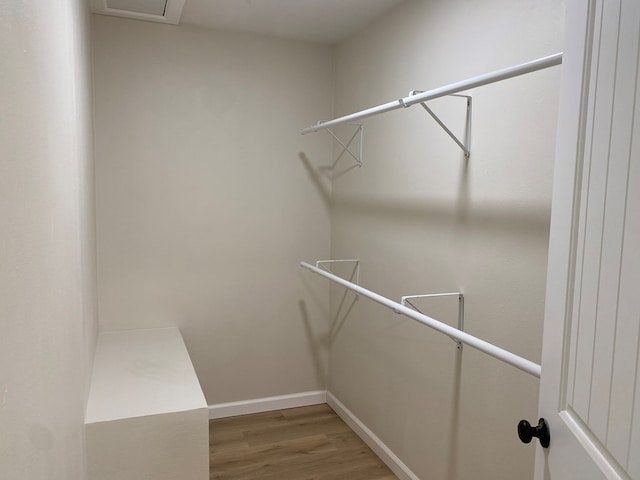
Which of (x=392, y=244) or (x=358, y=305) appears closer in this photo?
(x=392, y=244)

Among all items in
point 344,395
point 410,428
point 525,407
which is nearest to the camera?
point 525,407

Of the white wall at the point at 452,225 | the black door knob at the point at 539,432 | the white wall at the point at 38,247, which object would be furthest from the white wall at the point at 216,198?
the black door knob at the point at 539,432

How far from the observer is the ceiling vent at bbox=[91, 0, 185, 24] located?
2514mm

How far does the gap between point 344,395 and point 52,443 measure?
236 centimetres

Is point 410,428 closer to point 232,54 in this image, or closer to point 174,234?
point 174,234

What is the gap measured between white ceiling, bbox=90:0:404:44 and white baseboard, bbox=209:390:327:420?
228 cm

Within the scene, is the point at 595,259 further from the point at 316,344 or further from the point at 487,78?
the point at 316,344

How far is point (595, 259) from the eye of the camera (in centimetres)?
85

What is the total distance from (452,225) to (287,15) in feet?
4.90

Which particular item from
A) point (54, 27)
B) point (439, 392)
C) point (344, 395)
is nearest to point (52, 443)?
point (54, 27)

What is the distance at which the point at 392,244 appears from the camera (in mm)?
2598

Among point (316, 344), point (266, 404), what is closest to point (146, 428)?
point (266, 404)

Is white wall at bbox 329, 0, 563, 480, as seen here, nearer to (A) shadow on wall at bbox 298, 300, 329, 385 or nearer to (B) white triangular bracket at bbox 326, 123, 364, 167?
(B) white triangular bracket at bbox 326, 123, 364, 167

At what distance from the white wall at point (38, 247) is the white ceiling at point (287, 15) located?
1.25m
